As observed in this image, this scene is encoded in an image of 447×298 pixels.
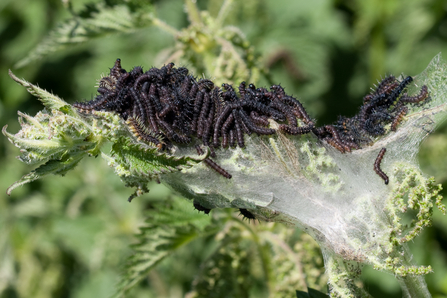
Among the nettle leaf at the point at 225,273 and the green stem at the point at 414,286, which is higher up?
the nettle leaf at the point at 225,273

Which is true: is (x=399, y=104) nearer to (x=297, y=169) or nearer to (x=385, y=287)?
(x=297, y=169)

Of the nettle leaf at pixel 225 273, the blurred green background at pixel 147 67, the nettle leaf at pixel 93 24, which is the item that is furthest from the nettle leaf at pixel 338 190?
the blurred green background at pixel 147 67

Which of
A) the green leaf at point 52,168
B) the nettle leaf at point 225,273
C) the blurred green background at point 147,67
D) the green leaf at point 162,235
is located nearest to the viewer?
A: the green leaf at point 52,168

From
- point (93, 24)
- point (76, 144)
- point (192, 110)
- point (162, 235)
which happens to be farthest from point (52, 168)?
point (93, 24)

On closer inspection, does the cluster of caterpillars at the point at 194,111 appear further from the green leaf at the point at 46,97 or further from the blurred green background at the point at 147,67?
the blurred green background at the point at 147,67

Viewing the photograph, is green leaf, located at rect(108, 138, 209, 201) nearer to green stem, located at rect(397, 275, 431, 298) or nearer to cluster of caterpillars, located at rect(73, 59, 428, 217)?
cluster of caterpillars, located at rect(73, 59, 428, 217)

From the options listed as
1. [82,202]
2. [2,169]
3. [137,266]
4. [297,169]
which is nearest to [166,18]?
[82,202]

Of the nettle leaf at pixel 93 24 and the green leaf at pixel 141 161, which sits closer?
the green leaf at pixel 141 161

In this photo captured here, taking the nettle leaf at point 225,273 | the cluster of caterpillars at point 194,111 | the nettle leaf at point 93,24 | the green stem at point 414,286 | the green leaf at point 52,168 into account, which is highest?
the nettle leaf at point 93,24
